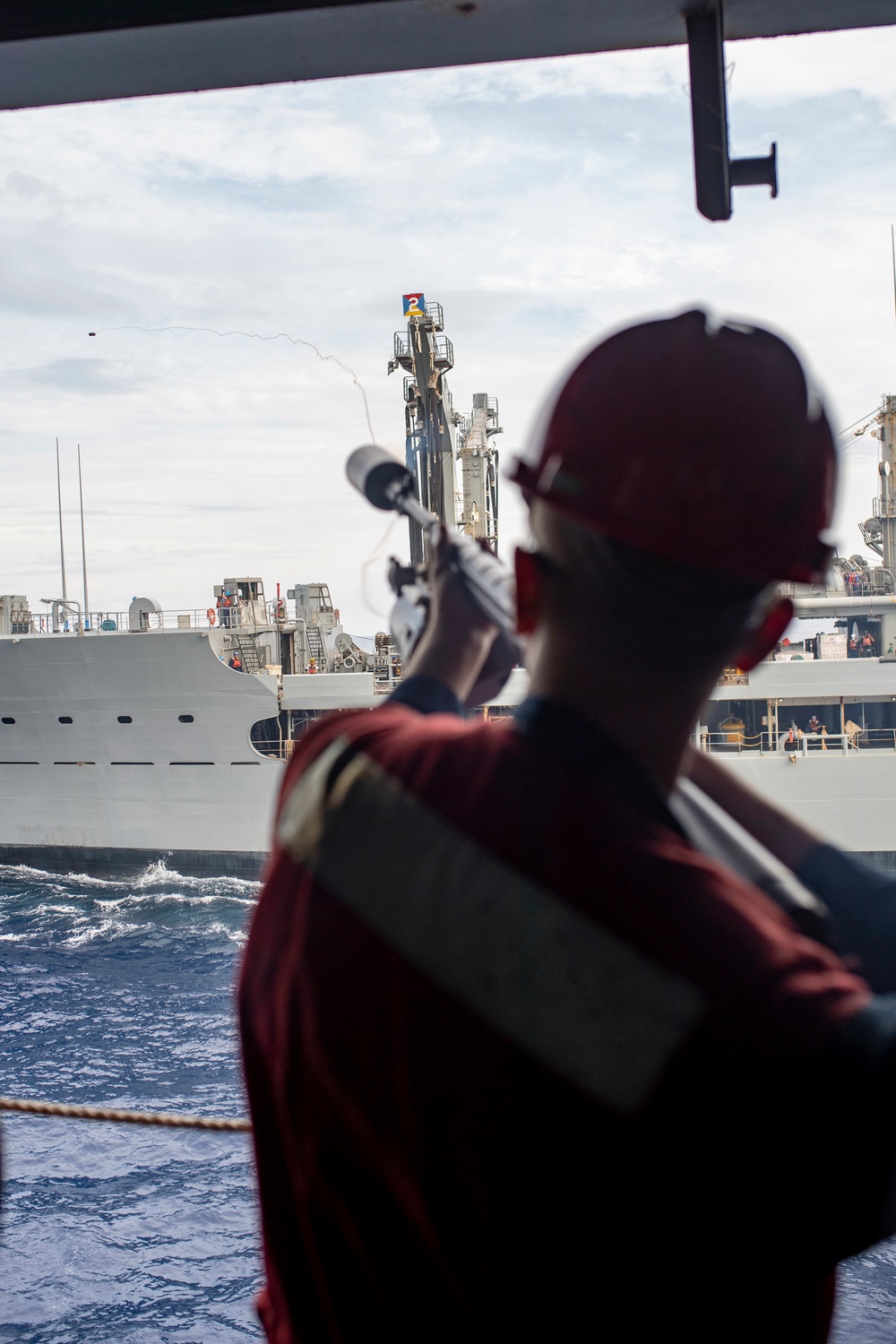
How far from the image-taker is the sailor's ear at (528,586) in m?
0.42

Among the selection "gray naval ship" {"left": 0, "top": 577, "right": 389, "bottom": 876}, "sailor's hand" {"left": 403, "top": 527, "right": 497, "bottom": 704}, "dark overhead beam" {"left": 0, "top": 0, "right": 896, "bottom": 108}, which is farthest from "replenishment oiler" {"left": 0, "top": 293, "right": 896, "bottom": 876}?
"sailor's hand" {"left": 403, "top": 527, "right": 497, "bottom": 704}

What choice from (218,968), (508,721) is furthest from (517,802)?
(218,968)

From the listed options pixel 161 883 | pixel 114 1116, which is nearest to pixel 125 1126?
pixel 161 883

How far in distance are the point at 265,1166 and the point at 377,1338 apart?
0.09 meters

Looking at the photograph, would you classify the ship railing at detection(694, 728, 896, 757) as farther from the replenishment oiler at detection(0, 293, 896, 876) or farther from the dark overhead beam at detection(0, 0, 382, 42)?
the dark overhead beam at detection(0, 0, 382, 42)

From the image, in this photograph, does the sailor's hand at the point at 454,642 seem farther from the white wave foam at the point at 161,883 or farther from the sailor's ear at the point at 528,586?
the white wave foam at the point at 161,883

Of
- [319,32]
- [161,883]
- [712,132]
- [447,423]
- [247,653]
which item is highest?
[447,423]

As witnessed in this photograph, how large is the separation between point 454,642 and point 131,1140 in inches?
269

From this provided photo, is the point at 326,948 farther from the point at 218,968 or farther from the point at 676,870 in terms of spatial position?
the point at 218,968

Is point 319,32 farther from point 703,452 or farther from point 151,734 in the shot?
point 151,734

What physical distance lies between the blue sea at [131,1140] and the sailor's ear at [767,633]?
1.84 meters

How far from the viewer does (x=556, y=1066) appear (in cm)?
35

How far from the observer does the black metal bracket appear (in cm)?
129

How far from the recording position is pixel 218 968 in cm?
868
